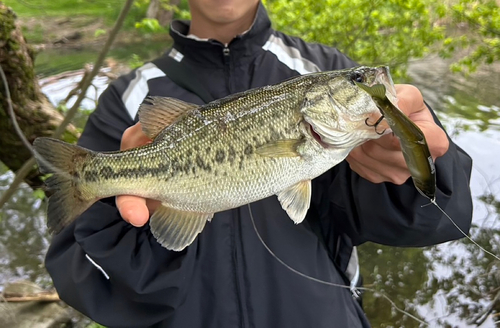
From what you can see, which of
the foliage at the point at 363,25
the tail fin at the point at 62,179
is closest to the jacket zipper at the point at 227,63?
the tail fin at the point at 62,179

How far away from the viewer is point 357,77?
5.19 feet

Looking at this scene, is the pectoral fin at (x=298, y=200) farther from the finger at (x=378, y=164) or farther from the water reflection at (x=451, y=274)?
the water reflection at (x=451, y=274)

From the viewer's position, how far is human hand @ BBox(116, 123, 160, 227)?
1531 mm

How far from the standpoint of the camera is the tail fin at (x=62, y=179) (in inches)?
66.3

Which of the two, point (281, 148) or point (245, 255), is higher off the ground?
point (281, 148)

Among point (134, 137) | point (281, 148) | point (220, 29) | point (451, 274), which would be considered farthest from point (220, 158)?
point (451, 274)

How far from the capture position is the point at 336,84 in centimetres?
162

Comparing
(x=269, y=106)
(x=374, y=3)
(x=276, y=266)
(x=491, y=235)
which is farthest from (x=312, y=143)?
(x=374, y=3)

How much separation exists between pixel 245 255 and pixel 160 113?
0.77m

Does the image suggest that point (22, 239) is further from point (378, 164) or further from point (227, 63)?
point (378, 164)

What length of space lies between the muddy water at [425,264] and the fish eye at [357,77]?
293 centimetres

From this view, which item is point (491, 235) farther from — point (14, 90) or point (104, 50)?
point (14, 90)

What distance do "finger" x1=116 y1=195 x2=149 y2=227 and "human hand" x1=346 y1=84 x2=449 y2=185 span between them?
884 mm

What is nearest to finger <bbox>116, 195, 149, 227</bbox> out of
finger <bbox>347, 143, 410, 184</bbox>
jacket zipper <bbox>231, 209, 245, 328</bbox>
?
jacket zipper <bbox>231, 209, 245, 328</bbox>
